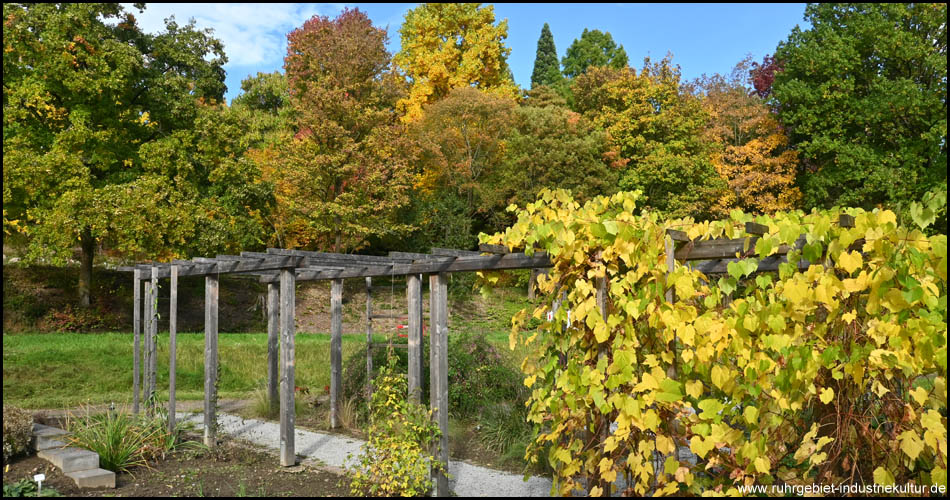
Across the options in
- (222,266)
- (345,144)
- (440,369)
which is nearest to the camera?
(440,369)

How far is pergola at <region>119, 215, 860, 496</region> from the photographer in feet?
14.3

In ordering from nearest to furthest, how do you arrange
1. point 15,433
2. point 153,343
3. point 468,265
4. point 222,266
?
point 468,265 → point 15,433 → point 222,266 → point 153,343

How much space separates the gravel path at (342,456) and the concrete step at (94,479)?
5.98ft

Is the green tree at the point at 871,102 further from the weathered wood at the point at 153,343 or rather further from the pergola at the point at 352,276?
the weathered wood at the point at 153,343

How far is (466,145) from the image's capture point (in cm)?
2561

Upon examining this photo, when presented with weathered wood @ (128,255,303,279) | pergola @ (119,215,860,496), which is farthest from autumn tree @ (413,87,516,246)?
weathered wood @ (128,255,303,279)

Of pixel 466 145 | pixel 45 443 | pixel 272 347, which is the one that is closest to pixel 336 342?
pixel 272 347

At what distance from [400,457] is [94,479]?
2.74 metres

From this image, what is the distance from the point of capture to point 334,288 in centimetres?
932

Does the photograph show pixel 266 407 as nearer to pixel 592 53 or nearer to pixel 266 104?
pixel 266 104

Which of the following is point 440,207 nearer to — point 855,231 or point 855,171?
point 855,171

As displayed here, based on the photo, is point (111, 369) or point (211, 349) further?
point (111, 369)

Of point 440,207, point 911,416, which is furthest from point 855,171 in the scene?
point 911,416

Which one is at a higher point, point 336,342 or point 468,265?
point 468,265
